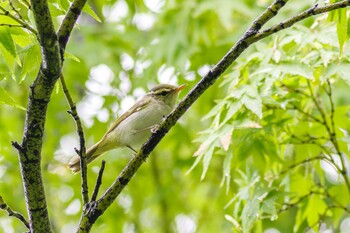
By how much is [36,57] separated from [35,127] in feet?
0.82

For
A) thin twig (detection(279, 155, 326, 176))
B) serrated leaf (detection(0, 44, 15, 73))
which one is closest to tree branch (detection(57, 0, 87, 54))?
serrated leaf (detection(0, 44, 15, 73))

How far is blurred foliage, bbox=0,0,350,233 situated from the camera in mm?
2637

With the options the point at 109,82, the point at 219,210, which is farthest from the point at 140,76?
the point at 219,210

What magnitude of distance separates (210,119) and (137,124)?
138 cm

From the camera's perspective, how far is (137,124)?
3.16 metres

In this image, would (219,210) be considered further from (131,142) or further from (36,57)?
(36,57)

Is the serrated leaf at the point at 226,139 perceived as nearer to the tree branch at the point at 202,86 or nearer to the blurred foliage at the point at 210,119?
the blurred foliage at the point at 210,119

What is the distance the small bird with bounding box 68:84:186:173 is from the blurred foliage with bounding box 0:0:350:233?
0.27 m

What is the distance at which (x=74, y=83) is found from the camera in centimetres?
484

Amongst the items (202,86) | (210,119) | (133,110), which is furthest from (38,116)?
(210,119)

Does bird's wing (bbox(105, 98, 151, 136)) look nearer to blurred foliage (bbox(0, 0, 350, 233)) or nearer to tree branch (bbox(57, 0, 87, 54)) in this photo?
blurred foliage (bbox(0, 0, 350, 233))

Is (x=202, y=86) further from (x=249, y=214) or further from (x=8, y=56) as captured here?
(x=249, y=214)

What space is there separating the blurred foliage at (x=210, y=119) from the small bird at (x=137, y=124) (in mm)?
271

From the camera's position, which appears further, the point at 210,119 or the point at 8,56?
the point at 210,119
